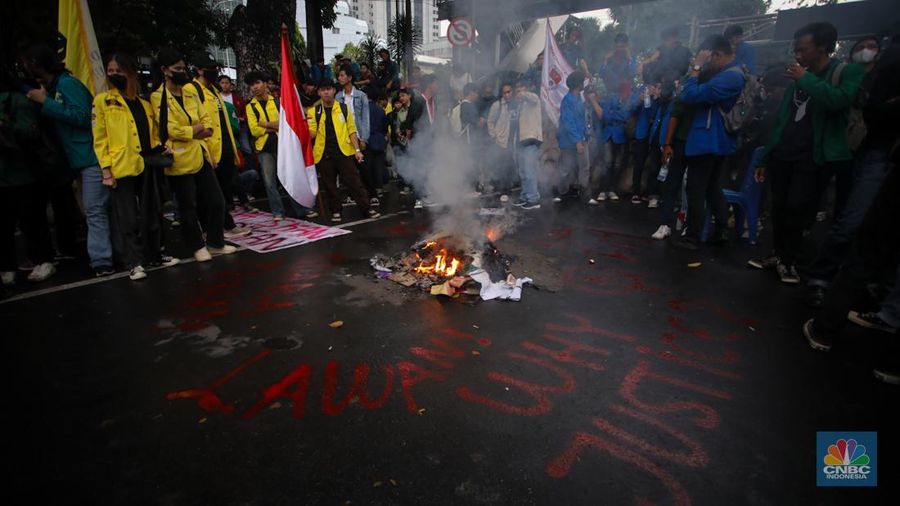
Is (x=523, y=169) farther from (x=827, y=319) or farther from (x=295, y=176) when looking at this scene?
(x=827, y=319)

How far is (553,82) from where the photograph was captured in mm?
8656

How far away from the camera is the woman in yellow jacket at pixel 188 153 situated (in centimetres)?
473

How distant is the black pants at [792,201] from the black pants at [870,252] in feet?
4.62

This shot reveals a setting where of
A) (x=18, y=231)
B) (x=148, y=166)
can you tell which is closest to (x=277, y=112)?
(x=148, y=166)

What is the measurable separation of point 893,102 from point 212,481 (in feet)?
16.0

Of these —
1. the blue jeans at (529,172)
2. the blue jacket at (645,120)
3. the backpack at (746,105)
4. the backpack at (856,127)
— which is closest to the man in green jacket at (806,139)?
the backpack at (746,105)

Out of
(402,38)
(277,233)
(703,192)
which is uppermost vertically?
(402,38)

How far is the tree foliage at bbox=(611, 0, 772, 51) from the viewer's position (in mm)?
8594

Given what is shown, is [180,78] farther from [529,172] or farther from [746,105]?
[746,105]

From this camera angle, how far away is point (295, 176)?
6.30 meters

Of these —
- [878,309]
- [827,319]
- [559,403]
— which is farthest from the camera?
[878,309]

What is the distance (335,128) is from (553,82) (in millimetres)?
4300

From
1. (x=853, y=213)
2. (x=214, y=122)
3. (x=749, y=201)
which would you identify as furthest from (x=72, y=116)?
(x=749, y=201)

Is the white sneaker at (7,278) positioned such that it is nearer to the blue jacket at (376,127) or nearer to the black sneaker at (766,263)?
the blue jacket at (376,127)
